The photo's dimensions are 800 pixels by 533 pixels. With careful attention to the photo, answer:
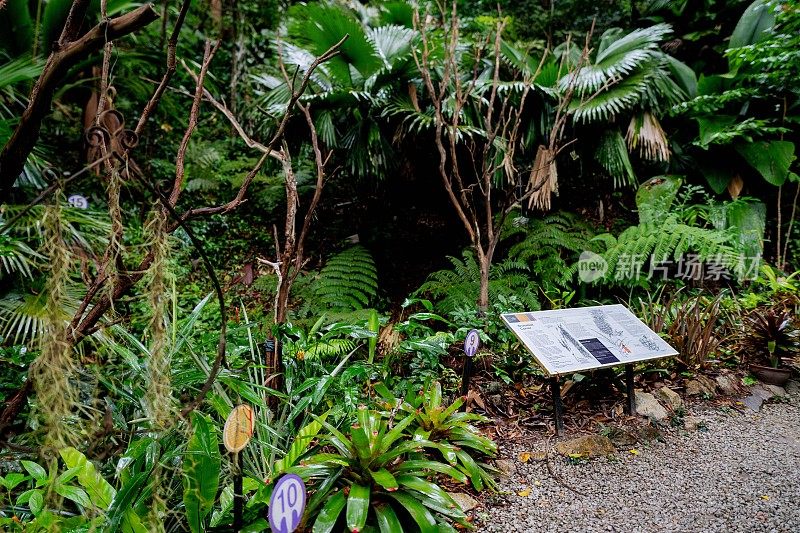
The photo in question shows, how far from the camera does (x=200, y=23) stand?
600cm

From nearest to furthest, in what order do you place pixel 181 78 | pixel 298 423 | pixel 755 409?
pixel 298 423, pixel 755 409, pixel 181 78

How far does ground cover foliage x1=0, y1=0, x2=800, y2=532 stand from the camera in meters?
1.37

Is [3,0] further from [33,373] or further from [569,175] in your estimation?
[569,175]

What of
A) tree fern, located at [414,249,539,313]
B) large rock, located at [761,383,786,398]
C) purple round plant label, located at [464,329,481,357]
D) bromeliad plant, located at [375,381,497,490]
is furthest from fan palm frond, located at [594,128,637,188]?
bromeliad plant, located at [375,381,497,490]

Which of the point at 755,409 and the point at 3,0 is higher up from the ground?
the point at 3,0

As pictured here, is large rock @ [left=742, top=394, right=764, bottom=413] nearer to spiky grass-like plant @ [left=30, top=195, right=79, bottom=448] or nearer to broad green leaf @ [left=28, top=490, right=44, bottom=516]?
spiky grass-like plant @ [left=30, top=195, right=79, bottom=448]

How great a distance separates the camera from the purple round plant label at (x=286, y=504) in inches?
39.2

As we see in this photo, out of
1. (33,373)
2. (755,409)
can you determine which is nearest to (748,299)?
(755,409)

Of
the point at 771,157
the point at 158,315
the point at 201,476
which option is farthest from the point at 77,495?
the point at 771,157

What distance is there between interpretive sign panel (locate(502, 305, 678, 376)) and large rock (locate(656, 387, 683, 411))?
0.36 meters

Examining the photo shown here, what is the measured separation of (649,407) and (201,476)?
2.29 metres

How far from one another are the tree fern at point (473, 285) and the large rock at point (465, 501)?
1330 mm

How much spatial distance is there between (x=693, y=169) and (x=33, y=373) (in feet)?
17.2

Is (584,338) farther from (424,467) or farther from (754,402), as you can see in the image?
(754,402)
